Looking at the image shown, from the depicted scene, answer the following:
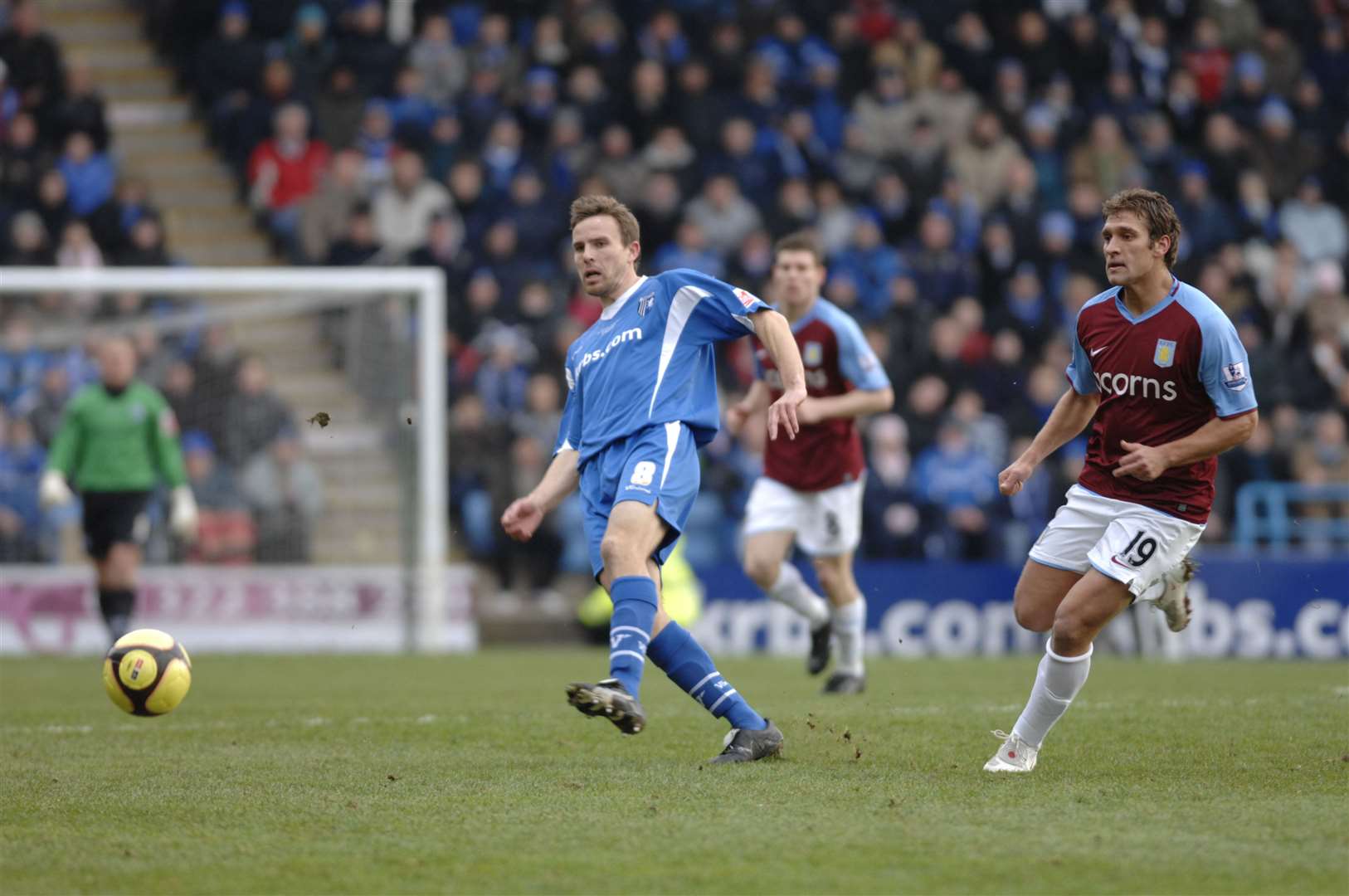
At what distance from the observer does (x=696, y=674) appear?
24.0ft

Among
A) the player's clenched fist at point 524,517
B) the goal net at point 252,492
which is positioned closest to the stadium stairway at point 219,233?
the goal net at point 252,492

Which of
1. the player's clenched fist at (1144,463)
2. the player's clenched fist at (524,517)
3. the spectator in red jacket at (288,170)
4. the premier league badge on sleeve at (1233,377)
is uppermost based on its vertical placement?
the spectator in red jacket at (288,170)

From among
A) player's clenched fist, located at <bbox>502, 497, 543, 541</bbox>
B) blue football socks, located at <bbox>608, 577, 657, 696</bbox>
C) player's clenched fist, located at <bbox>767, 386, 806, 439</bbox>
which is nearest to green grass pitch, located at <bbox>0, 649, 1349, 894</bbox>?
blue football socks, located at <bbox>608, 577, 657, 696</bbox>

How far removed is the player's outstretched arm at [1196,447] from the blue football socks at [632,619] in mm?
1867

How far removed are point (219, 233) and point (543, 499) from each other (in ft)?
48.7

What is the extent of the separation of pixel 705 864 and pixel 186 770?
10.3ft

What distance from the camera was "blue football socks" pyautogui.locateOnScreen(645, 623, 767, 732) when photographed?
733 centimetres

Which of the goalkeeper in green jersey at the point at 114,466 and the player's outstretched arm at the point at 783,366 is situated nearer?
the player's outstretched arm at the point at 783,366

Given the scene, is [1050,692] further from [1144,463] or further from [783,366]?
[783,366]

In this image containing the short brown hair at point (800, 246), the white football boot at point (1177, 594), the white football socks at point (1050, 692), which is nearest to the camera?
the white football socks at point (1050, 692)

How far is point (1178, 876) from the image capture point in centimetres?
496

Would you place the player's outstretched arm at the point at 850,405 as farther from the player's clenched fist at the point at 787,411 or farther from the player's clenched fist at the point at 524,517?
the player's clenched fist at the point at 787,411

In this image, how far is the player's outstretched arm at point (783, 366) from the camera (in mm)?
6844

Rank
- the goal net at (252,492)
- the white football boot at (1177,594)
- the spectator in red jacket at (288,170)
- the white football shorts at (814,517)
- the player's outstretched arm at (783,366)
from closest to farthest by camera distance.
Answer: the player's outstretched arm at (783,366), the white football boot at (1177,594), the white football shorts at (814,517), the goal net at (252,492), the spectator in red jacket at (288,170)
